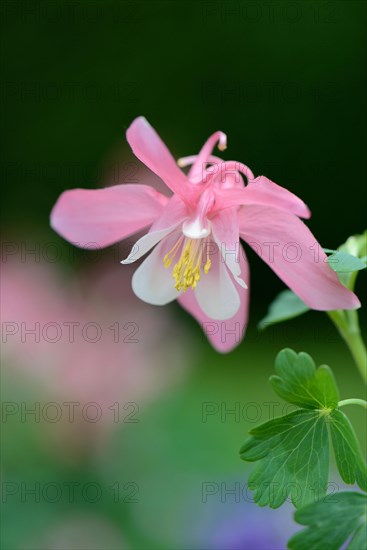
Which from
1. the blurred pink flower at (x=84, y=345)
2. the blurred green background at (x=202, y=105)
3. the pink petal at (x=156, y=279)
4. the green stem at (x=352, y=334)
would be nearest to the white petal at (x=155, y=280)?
the pink petal at (x=156, y=279)

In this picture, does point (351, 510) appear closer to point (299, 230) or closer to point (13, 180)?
point (299, 230)

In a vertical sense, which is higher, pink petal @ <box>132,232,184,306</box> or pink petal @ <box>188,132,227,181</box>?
pink petal @ <box>188,132,227,181</box>

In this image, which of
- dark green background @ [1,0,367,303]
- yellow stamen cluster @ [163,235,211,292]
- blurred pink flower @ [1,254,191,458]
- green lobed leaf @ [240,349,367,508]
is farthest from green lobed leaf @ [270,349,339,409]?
dark green background @ [1,0,367,303]

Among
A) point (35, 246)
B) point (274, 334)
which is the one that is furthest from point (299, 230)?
point (274, 334)

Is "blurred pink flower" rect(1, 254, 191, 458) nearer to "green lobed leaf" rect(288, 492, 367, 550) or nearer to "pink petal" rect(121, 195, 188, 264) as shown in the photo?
"pink petal" rect(121, 195, 188, 264)

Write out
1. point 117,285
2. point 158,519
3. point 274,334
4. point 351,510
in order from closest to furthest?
point 351,510
point 158,519
point 117,285
point 274,334

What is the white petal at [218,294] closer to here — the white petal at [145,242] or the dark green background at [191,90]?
the white petal at [145,242]
